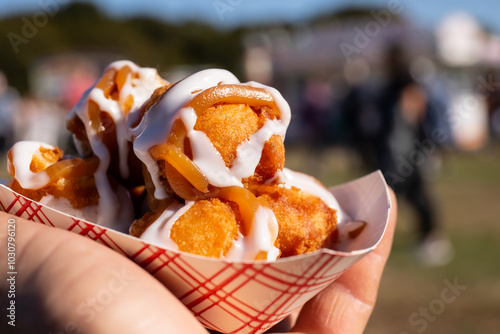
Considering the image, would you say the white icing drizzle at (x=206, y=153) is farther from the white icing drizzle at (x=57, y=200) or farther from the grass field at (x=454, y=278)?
the grass field at (x=454, y=278)

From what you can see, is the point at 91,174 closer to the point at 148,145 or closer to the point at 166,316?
the point at 148,145

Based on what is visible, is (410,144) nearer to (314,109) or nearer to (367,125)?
(367,125)

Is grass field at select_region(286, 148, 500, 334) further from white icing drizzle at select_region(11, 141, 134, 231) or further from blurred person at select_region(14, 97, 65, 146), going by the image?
blurred person at select_region(14, 97, 65, 146)

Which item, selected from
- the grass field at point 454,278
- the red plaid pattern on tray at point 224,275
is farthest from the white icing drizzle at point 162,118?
the grass field at point 454,278

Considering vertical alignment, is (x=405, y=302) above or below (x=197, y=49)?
above

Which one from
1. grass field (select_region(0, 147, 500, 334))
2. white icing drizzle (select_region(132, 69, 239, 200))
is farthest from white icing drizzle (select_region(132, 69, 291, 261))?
grass field (select_region(0, 147, 500, 334))

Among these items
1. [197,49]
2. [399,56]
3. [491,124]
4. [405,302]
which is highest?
[399,56]

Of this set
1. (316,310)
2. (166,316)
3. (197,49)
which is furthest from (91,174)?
(197,49)
